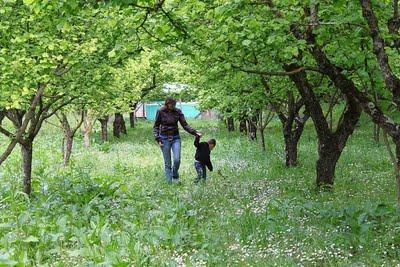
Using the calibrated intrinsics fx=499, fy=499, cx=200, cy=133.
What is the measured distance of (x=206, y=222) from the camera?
25.8 ft

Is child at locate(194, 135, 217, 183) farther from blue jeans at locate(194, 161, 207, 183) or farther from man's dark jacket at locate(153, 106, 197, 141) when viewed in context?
man's dark jacket at locate(153, 106, 197, 141)

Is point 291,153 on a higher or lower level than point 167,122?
lower

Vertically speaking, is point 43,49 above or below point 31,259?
above

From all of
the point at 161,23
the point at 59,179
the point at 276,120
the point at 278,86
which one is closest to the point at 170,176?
the point at 59,179

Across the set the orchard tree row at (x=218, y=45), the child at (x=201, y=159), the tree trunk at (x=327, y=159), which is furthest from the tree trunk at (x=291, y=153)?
the tree trunk at (x=327, y=159)

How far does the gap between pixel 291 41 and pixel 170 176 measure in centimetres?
650

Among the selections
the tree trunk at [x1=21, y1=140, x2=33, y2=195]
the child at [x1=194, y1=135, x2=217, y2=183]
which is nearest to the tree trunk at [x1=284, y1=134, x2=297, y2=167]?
the child at [x1=194, y1=135, x2=217, y2=183]

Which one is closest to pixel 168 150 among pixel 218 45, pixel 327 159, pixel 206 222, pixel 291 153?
pixel 327 159

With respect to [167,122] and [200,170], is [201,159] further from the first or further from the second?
[167,122]

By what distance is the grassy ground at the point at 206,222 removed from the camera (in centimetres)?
593

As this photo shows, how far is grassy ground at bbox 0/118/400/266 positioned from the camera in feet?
19.5

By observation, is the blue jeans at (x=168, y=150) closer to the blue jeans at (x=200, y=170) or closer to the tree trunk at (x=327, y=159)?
the blue jeans at (x=200, y=170)

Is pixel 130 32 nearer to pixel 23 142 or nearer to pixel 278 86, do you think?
pixel 23 142

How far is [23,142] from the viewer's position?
996 cm
